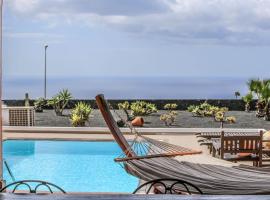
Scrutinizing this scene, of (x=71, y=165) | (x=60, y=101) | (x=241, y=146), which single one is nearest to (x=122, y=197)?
(x=241, y=146)

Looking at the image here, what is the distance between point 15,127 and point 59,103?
2.94m

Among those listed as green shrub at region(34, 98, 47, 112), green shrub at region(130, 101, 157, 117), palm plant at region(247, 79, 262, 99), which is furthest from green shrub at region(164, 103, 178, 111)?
green shrub at region(34, 98, 47, 112)

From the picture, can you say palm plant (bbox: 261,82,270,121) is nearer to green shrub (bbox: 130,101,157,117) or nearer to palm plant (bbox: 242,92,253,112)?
palm plant (bbox: 242,92,253,112)

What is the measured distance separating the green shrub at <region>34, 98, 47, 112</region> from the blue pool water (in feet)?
14.3

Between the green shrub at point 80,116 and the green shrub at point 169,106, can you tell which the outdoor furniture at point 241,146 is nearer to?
the green shrub at point 80,116

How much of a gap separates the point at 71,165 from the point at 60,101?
18.0 ft

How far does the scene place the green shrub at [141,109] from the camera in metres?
13.1

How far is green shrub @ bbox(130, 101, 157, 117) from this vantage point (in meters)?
13.1

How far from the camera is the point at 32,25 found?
2729 inches

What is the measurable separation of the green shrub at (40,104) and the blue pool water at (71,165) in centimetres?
436

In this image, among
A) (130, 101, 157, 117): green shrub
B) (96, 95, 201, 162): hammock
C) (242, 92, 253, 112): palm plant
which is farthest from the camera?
(242, 92, 253, 112): palm plant

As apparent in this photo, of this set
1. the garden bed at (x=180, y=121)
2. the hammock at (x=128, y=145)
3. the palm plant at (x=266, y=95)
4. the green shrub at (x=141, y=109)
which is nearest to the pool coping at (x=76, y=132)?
the garden bed at (x=180, y=121)

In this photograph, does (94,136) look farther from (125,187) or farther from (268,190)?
(268,190)

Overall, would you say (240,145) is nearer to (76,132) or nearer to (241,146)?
(241,146)
